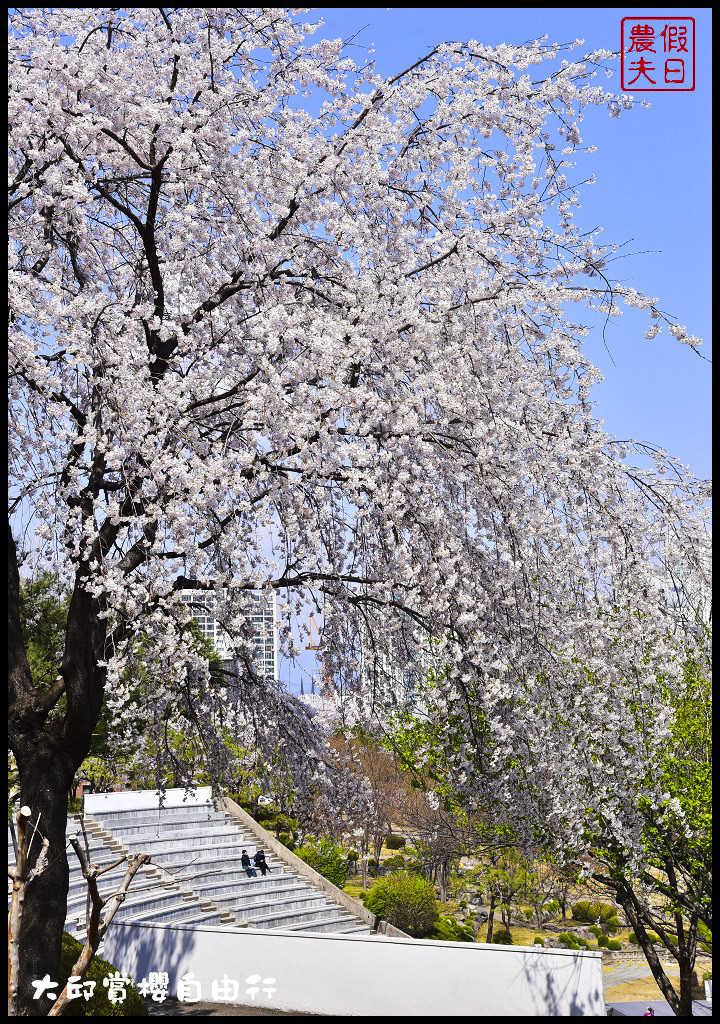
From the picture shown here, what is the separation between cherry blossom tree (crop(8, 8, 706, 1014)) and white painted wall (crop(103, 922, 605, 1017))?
510cm

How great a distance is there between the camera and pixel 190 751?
919 centimetres

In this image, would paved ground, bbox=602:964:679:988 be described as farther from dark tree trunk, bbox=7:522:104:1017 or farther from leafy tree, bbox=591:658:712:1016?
dark tree trunk, bbox=7:522:104:1017

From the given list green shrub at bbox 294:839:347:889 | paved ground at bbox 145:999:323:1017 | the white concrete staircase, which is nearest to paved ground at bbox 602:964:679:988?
the white concrete staircase

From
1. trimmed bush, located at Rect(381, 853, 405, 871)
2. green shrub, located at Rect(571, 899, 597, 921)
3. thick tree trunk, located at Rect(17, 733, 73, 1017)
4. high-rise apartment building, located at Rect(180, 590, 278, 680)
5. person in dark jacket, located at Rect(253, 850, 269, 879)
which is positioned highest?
high-rise apartment building, located at Rect(180, 590, 278, 680)

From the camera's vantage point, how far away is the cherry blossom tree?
4656mm

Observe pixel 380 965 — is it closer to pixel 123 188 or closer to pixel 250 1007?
pixel 250 1007

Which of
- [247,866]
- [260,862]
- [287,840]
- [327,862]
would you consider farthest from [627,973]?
[287,840]

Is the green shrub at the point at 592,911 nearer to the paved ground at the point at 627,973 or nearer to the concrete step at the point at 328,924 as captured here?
A: the paved ground at the point at 627,973

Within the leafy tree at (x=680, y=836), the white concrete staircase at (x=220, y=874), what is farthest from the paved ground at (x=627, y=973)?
the leafy tree at (x=680, y=836)

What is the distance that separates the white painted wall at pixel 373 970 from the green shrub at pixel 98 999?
3290mm

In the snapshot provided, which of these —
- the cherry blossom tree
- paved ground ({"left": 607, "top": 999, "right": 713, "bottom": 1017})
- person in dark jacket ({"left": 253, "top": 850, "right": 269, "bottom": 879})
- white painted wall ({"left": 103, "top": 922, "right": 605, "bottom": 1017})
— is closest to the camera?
the cherry blossom tree

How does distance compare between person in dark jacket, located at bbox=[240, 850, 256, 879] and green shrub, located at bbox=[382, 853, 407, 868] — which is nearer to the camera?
person in dark jacket, located at bbox=[240, 850, 256, 879]

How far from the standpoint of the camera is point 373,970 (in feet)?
37.1

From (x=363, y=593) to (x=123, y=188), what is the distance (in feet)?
10.6
